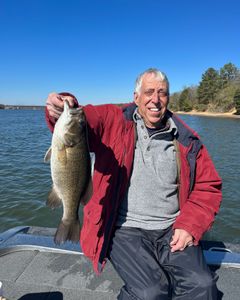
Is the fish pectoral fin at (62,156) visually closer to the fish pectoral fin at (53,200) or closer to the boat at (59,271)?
the fish pectoral fin at (53,200)

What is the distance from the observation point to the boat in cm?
317

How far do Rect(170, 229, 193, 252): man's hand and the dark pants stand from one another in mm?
48

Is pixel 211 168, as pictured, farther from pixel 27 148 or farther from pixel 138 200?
pixel 27 148

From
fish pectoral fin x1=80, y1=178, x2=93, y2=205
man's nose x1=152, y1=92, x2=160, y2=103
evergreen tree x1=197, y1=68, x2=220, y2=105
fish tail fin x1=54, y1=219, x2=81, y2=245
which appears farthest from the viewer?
evergreen tree x1=197, y1=68, x2=220, y2=105

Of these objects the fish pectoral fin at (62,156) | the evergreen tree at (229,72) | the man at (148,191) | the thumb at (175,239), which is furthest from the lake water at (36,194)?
the evergreen tree at (229,72)

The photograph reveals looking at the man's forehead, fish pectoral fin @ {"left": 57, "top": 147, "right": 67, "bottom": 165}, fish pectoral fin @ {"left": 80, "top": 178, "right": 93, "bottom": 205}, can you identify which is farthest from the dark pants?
the man's forehead

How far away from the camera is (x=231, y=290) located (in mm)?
3229

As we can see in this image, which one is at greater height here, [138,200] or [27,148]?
[138,200]

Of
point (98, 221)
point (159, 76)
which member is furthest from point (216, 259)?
point (159, 76)

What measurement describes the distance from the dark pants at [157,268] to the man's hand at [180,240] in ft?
0.16

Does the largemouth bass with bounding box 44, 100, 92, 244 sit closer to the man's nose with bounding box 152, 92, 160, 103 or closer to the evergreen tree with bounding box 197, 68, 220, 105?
the man's nose with bounding box 152, 92, 160, 103

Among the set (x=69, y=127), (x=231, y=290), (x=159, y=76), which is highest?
(x=159, y=76)

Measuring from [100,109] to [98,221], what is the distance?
1.11 meters

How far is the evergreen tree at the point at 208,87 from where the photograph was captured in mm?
86438
